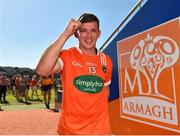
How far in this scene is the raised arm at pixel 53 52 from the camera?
237 cm

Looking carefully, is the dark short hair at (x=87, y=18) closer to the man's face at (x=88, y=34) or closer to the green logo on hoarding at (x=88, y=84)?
the man's face at (x=88, y=34)

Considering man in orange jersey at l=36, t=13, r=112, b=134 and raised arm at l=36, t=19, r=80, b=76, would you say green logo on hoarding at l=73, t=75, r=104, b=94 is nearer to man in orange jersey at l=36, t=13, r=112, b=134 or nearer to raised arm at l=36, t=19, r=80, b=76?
man in orange jersey at l=36, t=13, r=112, b=134

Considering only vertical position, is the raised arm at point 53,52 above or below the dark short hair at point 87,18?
below

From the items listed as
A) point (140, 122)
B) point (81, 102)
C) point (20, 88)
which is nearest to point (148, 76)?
point (140, 122)

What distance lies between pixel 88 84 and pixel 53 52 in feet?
1.52

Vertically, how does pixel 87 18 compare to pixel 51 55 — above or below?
above

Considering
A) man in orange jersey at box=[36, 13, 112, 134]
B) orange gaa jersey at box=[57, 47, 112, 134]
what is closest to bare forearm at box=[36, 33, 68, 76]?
man in orange jersey at box=[36, 13, 112, 134]

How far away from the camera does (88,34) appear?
8.73 ft

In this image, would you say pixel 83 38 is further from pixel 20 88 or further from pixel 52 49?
pixel 20 88

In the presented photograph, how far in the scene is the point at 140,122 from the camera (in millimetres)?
4074

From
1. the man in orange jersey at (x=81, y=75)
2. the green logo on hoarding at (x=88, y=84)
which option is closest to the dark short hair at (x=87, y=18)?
the man in orange jersey at (x=81, y=75)

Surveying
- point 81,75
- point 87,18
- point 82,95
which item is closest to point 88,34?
point 87,18

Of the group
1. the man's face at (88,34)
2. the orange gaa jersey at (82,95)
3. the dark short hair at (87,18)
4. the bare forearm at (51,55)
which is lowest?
the orange gaa jersey at (82,95)

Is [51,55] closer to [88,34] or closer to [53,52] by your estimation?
[53,52]
